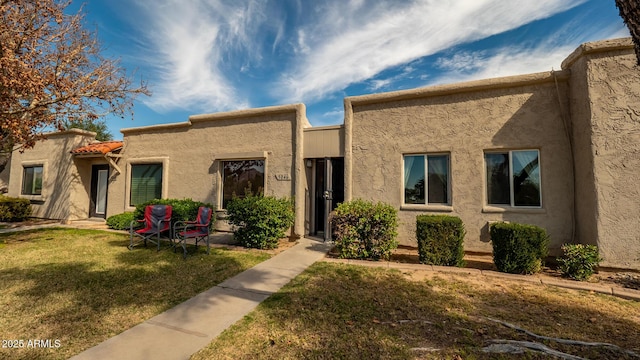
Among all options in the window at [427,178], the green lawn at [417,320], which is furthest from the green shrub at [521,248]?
the window at [427,178]

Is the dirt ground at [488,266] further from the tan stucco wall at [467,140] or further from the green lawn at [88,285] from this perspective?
the green lawn at [88,285]

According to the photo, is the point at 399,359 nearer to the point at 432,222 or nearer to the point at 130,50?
the point at 432,222

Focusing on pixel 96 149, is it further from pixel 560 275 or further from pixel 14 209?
pixel 560 275

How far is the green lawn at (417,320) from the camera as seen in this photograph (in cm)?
279

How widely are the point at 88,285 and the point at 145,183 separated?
806 cm

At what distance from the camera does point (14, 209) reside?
1249 cm

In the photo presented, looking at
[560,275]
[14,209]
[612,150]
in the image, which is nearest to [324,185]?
[560,275]

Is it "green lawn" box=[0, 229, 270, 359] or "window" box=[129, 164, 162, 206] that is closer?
"green lawn" box=[0, 229, 270, 359]

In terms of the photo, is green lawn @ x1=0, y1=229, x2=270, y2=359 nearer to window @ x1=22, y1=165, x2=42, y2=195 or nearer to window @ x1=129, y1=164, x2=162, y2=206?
window @ x1=129, y1=164, x2=162, y2=206

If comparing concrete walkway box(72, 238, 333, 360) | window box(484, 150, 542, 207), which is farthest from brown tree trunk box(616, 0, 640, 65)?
window box(484, 150, 542, 207)

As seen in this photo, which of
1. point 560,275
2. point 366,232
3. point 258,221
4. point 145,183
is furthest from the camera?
point 145,183

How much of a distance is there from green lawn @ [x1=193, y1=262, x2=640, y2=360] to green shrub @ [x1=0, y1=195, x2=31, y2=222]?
15896mm

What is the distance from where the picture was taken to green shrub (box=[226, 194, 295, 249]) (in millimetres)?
7363

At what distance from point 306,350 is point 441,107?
7332mm
